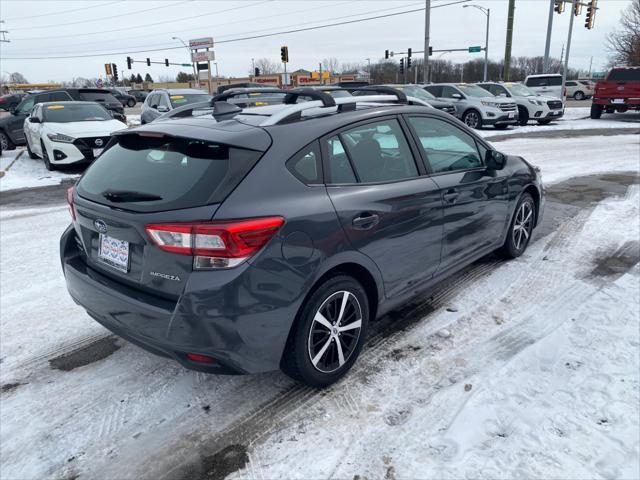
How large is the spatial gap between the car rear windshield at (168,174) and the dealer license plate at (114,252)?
21cm

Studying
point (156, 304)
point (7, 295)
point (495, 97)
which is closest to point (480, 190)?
point (156, 304)

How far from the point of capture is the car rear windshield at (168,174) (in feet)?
8.23

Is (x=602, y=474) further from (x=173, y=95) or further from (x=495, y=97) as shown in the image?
(x=495, y=97)

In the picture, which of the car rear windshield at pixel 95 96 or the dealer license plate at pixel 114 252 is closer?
the dealer license plate at pixel 114 252

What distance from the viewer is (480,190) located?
13.4ft

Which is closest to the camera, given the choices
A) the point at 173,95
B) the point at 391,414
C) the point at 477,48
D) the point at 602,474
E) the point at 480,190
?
the point at 602,474

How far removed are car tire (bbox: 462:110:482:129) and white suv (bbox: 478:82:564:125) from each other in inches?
82.9

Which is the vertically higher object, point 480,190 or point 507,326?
point 480,190

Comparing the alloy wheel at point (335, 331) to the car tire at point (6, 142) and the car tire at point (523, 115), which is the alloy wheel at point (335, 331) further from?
the car tire at point (523, 115)

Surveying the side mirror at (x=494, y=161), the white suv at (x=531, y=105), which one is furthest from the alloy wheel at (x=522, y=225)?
the white suv at (x=531, y=105)

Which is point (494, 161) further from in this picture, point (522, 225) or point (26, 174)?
point (26, 174)

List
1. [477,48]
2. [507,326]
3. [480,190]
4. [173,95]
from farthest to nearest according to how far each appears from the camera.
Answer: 1. [477,48]
2. [173,95]
3. [480,190]
4. [507,326]

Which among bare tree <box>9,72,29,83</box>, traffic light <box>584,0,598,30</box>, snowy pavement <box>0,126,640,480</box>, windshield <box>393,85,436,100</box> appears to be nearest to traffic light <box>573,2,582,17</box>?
traffic light <box>584,0,598,30</box>

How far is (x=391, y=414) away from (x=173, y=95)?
45.9 ft
